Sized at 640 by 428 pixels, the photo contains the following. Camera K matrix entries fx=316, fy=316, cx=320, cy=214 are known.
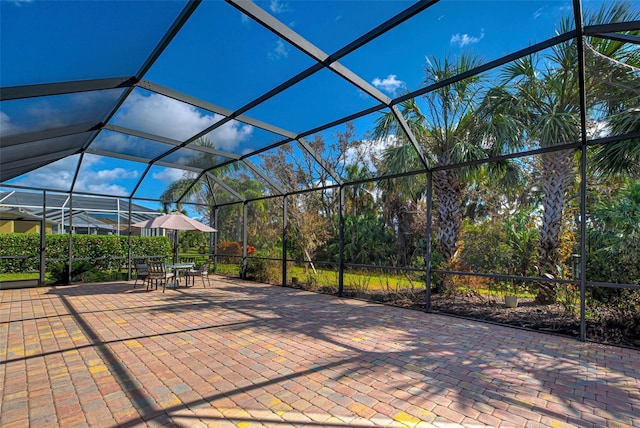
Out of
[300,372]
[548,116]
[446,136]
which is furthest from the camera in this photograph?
[446,136]

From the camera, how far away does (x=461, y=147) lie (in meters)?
7.41

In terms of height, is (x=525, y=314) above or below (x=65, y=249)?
below

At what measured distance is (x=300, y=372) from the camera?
11.3ft

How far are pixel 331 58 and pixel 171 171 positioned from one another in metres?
8.30

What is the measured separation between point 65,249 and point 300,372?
38.4 feet

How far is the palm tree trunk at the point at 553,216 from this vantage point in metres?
6.44

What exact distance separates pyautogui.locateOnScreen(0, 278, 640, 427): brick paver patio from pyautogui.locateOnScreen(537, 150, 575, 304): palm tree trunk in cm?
216

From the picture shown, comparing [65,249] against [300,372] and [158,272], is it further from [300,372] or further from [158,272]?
[300,372]

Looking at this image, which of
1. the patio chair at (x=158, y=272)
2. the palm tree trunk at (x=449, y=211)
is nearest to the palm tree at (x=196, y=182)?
the patio chair at (x=158, y=272)

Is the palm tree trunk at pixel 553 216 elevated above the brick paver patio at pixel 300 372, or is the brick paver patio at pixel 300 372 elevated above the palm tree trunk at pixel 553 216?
the palm tree trunk at pixel 553 216

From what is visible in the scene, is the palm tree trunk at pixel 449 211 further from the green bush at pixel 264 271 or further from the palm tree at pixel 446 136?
the green bush at pixel 264 271

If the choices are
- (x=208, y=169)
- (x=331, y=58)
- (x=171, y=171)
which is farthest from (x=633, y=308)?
(x=171, y=171)

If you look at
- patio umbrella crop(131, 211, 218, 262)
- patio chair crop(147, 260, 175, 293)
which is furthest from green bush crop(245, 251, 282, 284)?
patio chair crop(147, 260, 175, 293)

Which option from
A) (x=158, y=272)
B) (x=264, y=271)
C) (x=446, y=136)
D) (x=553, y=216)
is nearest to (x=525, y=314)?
(x=553, y=216)
